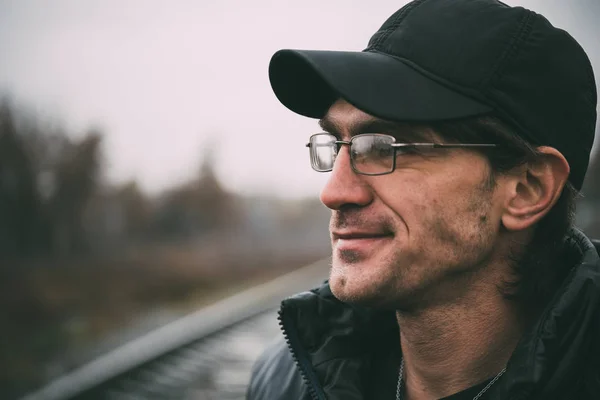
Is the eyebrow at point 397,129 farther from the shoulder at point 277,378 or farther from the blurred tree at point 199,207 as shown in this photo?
the blurred tree at point 199,207

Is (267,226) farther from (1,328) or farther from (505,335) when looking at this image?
(505,335)

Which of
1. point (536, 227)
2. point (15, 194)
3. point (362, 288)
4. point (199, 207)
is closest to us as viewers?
point (362, 288)

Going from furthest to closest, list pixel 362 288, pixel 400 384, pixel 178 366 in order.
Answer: pixel 178 366 → pixel 400 384 → pixel 362 288

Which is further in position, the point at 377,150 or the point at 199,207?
the point at 199,207

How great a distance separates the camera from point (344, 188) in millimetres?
2109

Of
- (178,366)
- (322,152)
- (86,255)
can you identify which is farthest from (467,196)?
(86,255)

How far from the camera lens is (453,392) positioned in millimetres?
2170

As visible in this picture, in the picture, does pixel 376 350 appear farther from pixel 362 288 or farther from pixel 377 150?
pixel 377 150

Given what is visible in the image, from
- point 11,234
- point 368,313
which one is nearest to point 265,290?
point 11,234

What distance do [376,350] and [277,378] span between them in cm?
45

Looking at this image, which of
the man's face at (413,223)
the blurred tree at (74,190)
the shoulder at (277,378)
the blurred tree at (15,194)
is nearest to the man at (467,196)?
the man's face at (413,223)

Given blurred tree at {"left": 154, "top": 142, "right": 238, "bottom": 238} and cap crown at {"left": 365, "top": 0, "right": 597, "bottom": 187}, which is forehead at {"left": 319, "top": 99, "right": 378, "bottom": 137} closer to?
cap crown at {"left": 365, "top": 0, "right": 597, "bottom": 187}

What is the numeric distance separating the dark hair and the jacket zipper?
813 mm


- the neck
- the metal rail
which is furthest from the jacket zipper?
the metal rail
